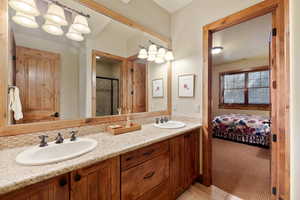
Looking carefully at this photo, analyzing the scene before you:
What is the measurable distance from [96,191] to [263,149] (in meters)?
3.96

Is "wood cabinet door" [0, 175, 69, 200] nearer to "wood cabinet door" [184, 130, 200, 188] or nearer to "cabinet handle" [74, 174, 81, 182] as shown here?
"cabinet handle" [74, 174, 81, 182]

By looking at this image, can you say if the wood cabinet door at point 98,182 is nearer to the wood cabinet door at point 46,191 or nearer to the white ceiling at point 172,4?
the wood cabinet door at point 46,191

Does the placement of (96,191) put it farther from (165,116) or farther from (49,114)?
(165,116)

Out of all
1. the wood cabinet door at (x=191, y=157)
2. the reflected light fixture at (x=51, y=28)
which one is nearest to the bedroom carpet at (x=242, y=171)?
the wood cabinet door at (x=191, y=157)

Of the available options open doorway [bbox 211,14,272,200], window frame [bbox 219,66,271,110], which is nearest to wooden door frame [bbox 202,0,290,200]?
open doorway [bbox 211,14,272,200]

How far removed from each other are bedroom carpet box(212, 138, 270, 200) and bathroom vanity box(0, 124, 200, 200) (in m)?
0.54

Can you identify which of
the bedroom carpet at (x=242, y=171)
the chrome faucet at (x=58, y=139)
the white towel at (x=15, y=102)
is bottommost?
the bedroom carpet at (x=242, y=171)

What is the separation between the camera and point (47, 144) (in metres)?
1.10

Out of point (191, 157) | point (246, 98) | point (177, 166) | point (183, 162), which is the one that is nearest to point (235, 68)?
point (246, 98)

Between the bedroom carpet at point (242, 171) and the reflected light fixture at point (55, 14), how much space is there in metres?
2.81

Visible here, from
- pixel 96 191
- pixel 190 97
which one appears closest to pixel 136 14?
pixel 190 97

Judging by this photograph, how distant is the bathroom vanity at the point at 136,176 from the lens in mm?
790

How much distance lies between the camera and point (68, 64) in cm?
143

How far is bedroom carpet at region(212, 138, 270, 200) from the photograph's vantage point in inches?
71.2
